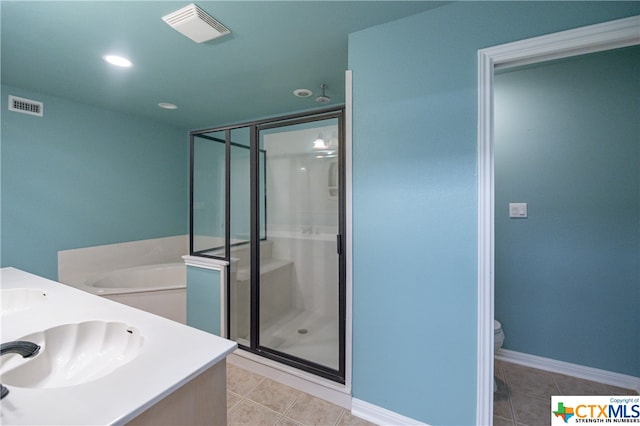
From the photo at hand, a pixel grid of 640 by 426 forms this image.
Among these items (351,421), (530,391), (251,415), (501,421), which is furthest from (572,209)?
(251,415)

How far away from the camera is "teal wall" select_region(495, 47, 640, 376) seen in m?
1.89

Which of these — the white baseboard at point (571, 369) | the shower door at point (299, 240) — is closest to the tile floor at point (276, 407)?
the shower door at point (299, 240)

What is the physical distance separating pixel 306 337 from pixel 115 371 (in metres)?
1.84

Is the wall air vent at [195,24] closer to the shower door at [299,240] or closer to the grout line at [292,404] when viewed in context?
the shower door at [299,240]

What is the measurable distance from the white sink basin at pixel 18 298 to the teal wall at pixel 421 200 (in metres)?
1.72

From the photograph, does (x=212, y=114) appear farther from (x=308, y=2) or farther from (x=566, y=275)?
(x=566, y=275)

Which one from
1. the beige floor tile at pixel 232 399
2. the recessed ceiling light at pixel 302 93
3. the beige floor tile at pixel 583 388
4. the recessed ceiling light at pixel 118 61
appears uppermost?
the recessed ceiling light at pixel 302 93

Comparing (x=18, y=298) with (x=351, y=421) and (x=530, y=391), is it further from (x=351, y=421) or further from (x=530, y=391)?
(x=530, y=391)

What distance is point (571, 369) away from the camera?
204 cm

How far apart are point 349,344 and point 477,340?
2.33ft

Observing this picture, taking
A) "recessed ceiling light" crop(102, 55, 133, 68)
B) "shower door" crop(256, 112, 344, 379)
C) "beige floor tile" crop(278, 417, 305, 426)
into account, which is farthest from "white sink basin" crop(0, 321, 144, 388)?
"recessed ceiling light" crop(102, 55, 133, 68)

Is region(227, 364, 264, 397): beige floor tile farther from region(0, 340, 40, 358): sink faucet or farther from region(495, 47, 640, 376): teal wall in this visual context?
region(495, 47, 640, 376): teal wall

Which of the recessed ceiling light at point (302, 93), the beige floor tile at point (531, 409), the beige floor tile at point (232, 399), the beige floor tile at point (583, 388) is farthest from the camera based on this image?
the recessed ceiling light at point (302, 93)

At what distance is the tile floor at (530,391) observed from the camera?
1.65m
